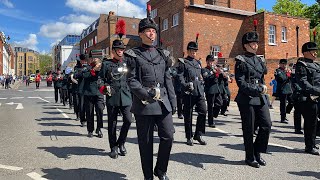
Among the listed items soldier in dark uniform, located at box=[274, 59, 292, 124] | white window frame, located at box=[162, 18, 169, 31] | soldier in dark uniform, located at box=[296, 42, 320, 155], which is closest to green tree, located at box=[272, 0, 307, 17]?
white window frame, located at box=[162, 18, 169, 31]

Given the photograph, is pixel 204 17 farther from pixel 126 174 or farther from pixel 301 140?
pixel 126 174

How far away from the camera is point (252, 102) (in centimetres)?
530

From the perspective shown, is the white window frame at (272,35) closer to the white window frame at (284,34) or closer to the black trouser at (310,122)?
the white window frame at (284,34)

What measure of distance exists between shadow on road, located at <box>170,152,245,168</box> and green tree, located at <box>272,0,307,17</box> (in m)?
45.8

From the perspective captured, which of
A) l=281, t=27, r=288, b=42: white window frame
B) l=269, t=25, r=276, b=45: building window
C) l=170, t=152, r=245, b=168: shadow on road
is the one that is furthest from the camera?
l=281, t=27, r=288, b=42: white window frame

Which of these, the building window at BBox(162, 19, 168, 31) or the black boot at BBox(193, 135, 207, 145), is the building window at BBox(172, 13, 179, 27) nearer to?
the building window at BBox(162, 19, 168, 31)

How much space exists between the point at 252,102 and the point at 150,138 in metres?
1.96

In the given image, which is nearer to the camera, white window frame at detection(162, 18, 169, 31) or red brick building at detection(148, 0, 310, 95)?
red brick building at detection(148, 0, 310, 95)

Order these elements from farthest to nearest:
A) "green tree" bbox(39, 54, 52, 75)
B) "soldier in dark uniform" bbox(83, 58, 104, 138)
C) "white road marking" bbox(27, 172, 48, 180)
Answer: "green tree" bbox(39, 54, 52, 75) < "soldier in dark uniform" bbox(83, 58, 104, 138) < "white road marking" bbox(27, 172, 48, 180)

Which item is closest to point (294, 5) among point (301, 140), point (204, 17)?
point (204, 17)

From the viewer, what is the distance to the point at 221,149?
664cm

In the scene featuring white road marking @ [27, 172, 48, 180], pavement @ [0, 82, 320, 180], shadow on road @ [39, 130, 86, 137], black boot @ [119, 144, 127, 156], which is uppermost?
black boot @ [119, 144, 127, 156]

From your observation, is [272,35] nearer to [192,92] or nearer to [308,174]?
[192,92]

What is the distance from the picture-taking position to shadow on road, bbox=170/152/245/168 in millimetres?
5508
